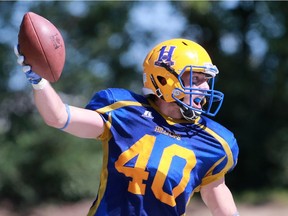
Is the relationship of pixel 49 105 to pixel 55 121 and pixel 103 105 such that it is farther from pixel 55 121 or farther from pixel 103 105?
pixel 103 105

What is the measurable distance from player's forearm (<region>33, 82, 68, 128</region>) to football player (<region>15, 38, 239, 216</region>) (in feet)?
0.47

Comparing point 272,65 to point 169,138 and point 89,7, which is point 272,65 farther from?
point 169,138

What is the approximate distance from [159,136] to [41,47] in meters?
0.77

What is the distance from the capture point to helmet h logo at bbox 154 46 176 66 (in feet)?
11.8

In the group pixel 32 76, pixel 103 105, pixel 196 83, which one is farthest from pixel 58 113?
pixel 196 83

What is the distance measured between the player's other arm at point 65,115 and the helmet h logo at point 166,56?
0.45m

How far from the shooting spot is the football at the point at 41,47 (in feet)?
10.2

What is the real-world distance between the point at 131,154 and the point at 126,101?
0.27m

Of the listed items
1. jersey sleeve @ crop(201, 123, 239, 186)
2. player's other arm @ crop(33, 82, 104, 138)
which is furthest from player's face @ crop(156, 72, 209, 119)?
player's other arm @ crop(33, 82, 104, 138)

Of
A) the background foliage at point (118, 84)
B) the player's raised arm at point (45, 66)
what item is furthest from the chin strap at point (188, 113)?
the background foliage at point (118, 84)

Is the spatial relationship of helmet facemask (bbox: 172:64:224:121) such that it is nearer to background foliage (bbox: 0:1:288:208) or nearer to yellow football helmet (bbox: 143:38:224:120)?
yellow football helmet (bbox: 143:38:224:120)

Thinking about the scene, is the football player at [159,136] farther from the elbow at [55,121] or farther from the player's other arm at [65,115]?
the elbow at [55,121]

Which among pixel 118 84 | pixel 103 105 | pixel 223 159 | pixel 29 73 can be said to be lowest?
pixel 118 84

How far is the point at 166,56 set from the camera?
363cm
